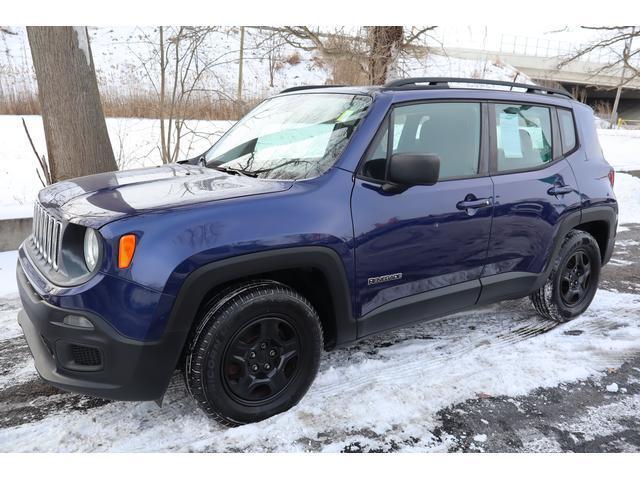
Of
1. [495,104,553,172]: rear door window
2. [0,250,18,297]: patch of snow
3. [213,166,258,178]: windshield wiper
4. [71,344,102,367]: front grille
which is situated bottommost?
[0,250,18,297]: patch of snow

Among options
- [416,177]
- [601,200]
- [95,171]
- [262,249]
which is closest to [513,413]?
[416,177]

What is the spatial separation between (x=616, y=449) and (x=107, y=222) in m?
2.85

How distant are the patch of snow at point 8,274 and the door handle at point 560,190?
480cm

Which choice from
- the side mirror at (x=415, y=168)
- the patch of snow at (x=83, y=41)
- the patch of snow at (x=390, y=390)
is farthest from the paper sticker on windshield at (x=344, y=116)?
the patch of snow at (x=83, y=41)

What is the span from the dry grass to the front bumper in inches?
229

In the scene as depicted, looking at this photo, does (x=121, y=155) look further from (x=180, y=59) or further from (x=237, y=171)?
(x=237, y=171)

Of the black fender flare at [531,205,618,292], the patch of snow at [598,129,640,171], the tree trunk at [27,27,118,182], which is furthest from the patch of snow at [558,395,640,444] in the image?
the patch of snow at [598,129,640,171]

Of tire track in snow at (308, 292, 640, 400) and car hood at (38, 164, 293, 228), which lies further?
tire track in snow at (308, 292, 640, 400)

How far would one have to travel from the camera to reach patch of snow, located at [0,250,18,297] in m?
4.58

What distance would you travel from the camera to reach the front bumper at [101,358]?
7.31 feet

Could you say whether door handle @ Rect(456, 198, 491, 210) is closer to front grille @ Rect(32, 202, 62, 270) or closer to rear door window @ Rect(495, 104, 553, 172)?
rear door window @ Rect(495, 104, 553, 172)

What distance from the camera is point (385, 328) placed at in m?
3.04

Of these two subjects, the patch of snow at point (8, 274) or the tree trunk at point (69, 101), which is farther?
the tree trunk at point (69, 101)

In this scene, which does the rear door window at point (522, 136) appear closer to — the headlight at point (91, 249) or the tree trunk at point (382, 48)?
the headlight at point (91, 249)
